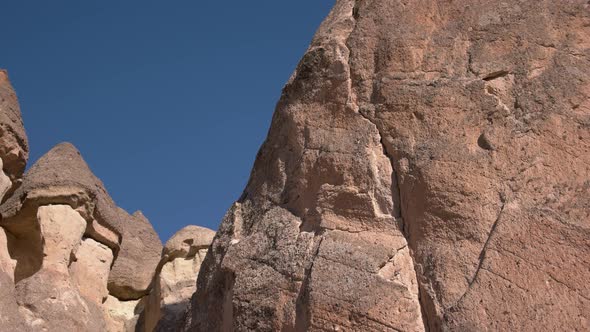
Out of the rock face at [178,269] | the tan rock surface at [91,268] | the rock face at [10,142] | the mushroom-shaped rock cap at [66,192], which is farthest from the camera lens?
the rock face at [178,269]

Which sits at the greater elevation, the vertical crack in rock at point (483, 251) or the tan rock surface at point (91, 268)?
the tan rock surface at point (91, 268)

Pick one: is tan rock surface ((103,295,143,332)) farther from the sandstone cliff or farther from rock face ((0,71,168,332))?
rock face ((0,71,168,332))

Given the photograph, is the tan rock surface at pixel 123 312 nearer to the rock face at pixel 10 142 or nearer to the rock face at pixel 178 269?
the rock face at pixel 178 269

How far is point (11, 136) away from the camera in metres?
8.43

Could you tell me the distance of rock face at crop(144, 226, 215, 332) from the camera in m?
13.6

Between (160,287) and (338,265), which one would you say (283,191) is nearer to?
(338,265)

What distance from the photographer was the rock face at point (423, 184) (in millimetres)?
5176

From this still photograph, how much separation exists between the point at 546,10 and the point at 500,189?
1.31 metres

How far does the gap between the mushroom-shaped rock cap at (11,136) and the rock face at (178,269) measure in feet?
15.9

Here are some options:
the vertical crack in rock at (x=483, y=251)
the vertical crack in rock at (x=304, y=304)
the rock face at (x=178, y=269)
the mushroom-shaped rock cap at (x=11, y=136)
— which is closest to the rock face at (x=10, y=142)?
the mushroom-shaped rock cap at (x=11, y=136)

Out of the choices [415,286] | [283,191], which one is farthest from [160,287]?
[415,286]

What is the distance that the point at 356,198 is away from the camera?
5.74 metres

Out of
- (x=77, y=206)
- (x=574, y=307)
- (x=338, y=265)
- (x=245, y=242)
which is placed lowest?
(x=574, y=307)

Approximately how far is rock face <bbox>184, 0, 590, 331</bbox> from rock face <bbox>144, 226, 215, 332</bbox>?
23.6 ft
